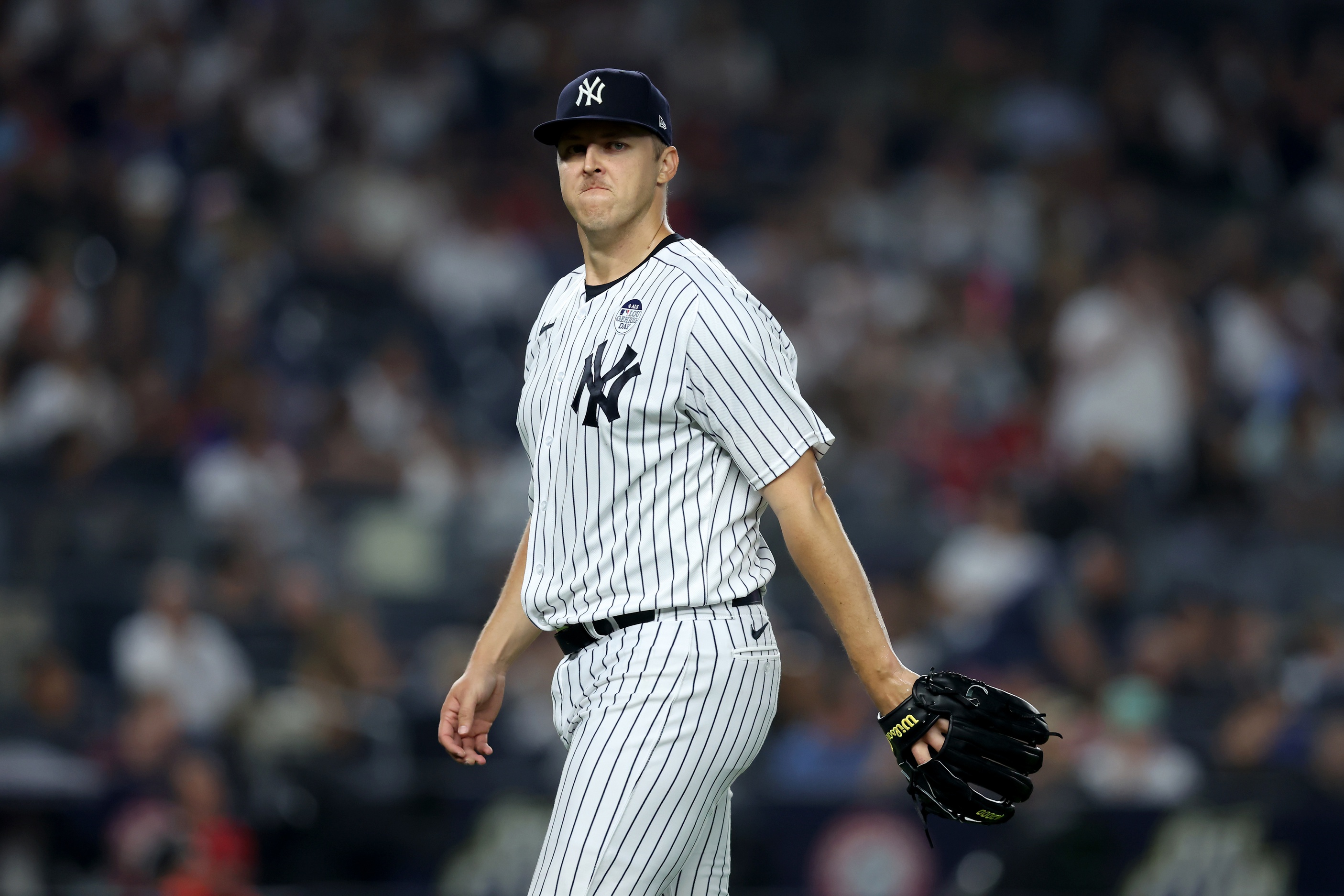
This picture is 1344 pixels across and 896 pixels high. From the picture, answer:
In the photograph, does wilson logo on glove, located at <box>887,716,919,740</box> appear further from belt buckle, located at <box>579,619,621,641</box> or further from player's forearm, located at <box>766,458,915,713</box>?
belt buckle, located at <box>579,619,621,641</box>

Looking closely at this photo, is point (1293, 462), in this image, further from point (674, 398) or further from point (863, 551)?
point (674, 398)

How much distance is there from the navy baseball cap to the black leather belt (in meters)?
0.89

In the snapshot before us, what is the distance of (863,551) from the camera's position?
28.6 ft

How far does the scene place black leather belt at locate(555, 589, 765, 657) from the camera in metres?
3.05

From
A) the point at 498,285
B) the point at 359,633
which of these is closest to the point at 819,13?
the point at 498,285

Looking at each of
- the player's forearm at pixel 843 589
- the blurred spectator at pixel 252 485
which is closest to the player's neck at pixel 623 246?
the player's forearm at pixel 843 589

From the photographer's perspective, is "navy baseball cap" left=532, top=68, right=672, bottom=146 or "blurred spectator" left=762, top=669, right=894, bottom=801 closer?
"navy baseball cap" left=532, top=68, right=672, bottom=146

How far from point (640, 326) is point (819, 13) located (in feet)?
33.3

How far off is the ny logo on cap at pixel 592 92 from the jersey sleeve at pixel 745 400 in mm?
431

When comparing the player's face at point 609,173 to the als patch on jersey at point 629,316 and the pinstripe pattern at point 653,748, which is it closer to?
the als patch on jersey at point 629,316

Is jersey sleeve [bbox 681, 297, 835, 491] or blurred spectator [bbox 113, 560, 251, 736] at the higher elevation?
blurred spectator [bbox 113, 560, 251, 736]

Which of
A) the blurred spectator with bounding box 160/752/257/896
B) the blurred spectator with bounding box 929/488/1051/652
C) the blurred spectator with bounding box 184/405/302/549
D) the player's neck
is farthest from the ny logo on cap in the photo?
the blurred spectator with bounding box 184/405/302/549

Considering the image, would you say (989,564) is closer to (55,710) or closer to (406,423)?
(406,423)

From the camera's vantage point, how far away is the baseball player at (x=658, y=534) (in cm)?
298
